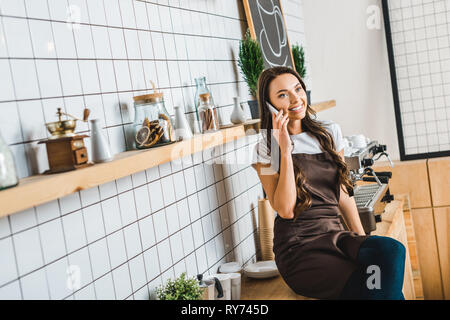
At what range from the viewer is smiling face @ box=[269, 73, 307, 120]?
204cm

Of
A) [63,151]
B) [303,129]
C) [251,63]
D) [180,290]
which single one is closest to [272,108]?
[303,129]

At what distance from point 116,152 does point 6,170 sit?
1.73ft

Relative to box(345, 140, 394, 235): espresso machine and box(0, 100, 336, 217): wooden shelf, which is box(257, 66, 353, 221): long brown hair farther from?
box(0, 100, 336, 217): wooden shelf

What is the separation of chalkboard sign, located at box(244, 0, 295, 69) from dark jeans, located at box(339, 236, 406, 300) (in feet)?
3.73

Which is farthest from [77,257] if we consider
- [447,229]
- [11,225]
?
[447,229]

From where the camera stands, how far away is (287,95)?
205 centimetres

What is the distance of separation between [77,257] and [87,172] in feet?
1.10

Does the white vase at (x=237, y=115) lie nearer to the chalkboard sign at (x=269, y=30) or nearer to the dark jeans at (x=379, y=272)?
the chalkboard sign at (x=269, y=30)

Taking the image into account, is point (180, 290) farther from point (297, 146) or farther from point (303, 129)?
point (303, 129)

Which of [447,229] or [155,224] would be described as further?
[447,229]

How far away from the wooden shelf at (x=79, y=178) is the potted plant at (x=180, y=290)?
442 millimetres

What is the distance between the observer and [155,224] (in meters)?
1.72

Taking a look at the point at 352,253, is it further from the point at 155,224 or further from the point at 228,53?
the point at 228,53

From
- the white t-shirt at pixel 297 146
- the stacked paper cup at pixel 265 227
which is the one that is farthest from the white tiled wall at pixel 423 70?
the white t-shirt at pixel 297 146
